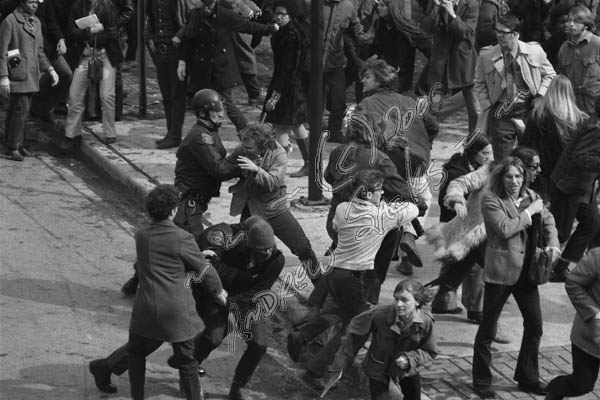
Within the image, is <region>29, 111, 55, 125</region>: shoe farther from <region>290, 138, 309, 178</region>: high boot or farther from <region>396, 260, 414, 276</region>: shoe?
<region>396, 260, 414, 276</region>: shoe

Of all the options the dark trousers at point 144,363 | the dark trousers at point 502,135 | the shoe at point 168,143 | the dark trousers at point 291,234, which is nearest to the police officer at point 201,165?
the dark trousers at point 291,234

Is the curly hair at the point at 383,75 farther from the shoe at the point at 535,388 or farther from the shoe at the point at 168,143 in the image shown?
the shoe at the point at 168,143

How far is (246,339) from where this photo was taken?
8.52 meters

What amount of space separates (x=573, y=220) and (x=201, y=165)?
3.08 m

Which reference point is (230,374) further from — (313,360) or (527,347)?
(527,347)

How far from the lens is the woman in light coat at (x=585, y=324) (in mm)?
7605

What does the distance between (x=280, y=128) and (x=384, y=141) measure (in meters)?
3.03

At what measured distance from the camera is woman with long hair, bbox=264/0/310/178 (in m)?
12.7

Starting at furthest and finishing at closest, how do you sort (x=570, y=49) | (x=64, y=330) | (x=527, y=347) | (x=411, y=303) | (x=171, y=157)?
(x=171, y=157) < (x=570, y=49) < (x=64, y=330) < (x=527, y=347) < (x=411, y=303)

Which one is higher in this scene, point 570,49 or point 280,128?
point 570,49

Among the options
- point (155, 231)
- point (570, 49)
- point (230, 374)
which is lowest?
point (230, 374)

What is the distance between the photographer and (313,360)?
859 centimetres

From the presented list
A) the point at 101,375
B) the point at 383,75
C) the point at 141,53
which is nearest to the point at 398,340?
the point at 101,375

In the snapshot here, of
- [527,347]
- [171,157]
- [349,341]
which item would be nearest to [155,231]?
[349,341]
